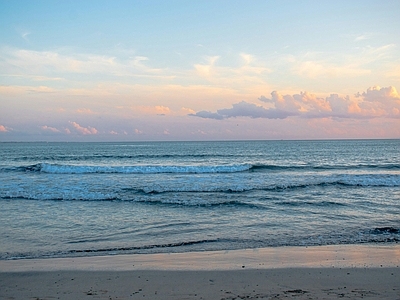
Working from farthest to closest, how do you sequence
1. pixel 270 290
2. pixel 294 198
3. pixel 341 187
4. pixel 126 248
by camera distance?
pixel 341 187
pixel 294 198
pixel 126 248
pixel 270 290

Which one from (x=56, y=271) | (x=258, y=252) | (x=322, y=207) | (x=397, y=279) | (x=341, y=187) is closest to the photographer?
(x=397, y=279)

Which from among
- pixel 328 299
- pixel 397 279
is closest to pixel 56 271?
pixel 328 299

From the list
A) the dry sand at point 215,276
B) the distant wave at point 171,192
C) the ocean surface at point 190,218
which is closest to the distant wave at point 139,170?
the distant wave at point 171,192

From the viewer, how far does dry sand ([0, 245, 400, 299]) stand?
603cm

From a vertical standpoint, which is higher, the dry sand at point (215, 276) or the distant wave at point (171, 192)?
the dry sand at point (215, 276)

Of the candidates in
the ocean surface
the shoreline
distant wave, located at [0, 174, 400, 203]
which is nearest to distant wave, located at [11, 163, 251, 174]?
distant wave, located at [0, 174, 400, 203]

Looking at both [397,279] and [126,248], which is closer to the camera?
[397,279]

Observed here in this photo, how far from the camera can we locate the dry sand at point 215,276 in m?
6.03

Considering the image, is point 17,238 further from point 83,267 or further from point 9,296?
point 9,296

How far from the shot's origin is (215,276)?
6828 millimetres

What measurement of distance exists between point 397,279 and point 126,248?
20.7ft

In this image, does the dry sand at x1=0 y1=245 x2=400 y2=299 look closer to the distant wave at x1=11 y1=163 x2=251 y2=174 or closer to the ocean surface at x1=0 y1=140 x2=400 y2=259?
the ocean surface at x1=0 y1=140 x2=400 y2=259

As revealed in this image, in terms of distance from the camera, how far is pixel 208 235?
34.1 feet

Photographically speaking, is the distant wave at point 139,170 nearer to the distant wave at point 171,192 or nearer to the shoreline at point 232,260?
the distant wave at point 171,192
